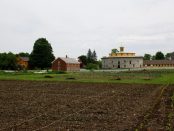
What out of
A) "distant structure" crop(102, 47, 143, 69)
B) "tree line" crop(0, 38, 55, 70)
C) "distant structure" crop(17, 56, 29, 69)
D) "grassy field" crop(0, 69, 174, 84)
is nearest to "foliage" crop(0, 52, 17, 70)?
"tree line" crop(0, 38, 55, 70)

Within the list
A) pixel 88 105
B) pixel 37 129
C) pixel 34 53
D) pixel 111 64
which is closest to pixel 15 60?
pixel 34 53

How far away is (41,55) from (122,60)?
62.2 meters

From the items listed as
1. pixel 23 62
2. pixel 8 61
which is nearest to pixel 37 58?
pixel 8 61

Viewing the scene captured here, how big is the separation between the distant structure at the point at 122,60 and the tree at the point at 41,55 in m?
54.1

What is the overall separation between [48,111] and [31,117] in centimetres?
250

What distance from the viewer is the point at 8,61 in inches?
4850

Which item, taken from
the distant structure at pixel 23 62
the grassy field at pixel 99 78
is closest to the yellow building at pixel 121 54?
the distant structure at pixel 23 62

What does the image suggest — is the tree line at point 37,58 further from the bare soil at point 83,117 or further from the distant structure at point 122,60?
the bare soil at point 83,117

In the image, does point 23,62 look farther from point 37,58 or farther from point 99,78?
point 99,78

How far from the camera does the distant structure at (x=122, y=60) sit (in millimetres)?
182000

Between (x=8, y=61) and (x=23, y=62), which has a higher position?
(x=23, y=62)

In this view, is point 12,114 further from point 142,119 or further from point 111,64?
point 111,64

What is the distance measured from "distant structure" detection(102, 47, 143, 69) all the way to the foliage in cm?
6754

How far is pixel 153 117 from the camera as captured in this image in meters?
19.9
